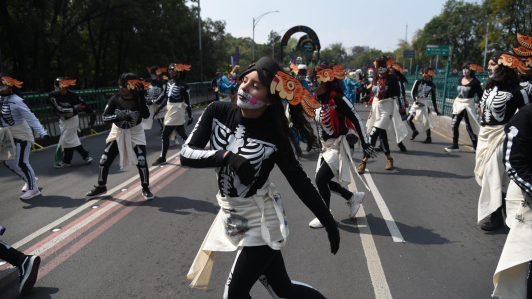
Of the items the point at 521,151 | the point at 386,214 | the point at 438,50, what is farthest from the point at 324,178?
the point at 438,50

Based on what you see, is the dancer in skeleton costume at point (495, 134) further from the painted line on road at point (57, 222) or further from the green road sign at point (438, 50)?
the green road sign at point (438, 50)

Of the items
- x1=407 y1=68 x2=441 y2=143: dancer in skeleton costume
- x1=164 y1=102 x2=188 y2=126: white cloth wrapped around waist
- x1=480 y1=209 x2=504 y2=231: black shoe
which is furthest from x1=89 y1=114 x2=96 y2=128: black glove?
x1=480 y1=209 x2=504 y2=231: black shoe

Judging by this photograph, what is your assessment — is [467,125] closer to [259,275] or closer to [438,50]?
[259,275]

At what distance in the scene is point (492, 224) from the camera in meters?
4.67

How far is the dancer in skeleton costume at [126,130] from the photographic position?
565 centimetres

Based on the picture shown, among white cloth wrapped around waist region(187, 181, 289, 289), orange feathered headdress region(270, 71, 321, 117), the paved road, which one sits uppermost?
orange feathered headdress region(270, 71, 321, 117)

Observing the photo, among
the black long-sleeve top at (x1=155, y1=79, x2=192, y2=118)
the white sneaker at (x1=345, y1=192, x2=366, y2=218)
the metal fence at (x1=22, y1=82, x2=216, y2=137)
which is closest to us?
the white sneaker at (x1=345, y1=192, x2=366, y2=218)

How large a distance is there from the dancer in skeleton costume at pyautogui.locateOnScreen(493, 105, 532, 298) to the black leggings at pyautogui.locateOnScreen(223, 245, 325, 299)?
1.31 meters

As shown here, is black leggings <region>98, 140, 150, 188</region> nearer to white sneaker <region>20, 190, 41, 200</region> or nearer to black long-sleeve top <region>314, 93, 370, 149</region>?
white sneaker <region>20, 190, 41, 200</region>

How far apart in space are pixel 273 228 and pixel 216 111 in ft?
2.73

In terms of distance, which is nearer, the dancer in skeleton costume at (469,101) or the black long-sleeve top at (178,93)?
the dancer in skeleton costume at (469,101)

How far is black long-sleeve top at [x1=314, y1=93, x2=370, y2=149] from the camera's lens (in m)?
4.57

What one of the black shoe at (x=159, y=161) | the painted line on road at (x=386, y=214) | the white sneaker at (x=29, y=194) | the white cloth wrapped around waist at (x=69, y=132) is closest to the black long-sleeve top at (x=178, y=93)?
the black shoe at (x=159, y=161)

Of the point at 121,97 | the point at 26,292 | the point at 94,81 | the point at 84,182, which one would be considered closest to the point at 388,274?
the point at 26,292
